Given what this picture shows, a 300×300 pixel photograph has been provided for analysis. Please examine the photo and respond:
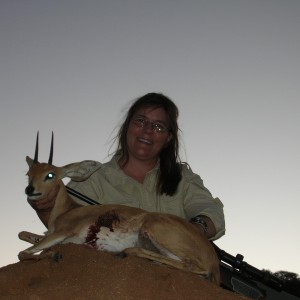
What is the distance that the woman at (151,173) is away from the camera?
19.8 ft

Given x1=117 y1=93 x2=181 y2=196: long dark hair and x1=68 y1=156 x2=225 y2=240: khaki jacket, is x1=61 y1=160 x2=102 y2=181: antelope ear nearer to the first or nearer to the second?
x1=68 y1=156 x2=225 y2=240: khaki jacket

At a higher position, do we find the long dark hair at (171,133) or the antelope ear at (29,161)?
the long dark hair at (171,133)

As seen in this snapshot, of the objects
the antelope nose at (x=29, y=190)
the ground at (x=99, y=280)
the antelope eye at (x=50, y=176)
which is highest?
→ the antelope eye at (x=50, y=176)

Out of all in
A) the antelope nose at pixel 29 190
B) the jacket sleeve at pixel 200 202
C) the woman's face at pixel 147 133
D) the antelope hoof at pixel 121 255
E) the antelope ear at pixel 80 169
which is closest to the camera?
the antelope hoof at pixel 121 255

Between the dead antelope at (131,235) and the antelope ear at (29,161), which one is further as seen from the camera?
the antelope ear at (29,161)

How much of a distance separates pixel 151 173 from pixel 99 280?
2931mm

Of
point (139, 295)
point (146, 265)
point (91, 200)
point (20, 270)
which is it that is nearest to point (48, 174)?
point (91, 200)

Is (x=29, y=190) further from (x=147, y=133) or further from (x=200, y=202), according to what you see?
(x=200, y=202)

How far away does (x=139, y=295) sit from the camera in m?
3.29

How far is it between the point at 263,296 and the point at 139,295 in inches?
134

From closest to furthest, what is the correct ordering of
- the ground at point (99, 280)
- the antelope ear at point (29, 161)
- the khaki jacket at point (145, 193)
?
the ground at point (99, 280), the antelope ear at point (29, 161), the khaki jacket at point (145, 193)

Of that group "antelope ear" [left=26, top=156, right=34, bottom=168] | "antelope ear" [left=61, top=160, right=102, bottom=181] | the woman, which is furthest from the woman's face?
"antelope ear" [left=26, top=156, right=34, bottom=168]

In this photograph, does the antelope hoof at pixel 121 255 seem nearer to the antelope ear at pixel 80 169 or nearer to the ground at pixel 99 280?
the ground at pixel 99 280

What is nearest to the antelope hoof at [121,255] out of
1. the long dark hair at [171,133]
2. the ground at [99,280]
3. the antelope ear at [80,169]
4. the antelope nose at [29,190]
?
the ground at [99,280]
